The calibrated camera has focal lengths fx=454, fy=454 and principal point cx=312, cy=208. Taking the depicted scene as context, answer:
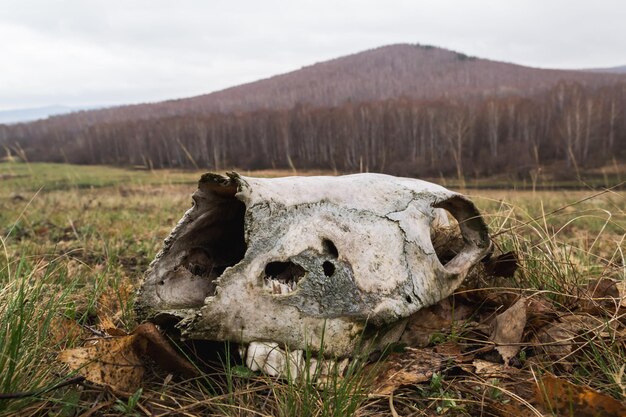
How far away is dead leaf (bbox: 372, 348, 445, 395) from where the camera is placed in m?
2.07

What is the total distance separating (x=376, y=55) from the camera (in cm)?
18312

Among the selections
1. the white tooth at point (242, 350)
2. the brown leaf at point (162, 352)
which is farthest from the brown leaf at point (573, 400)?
the brown leaf at point (162, 352)

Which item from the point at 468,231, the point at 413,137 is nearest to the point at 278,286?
the point at 468,231

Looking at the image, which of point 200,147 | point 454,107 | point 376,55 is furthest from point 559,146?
point 376,55

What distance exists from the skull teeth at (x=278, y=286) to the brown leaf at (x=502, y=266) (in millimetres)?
1578

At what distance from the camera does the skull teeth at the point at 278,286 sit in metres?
2.22

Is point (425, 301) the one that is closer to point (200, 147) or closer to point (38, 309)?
point (38, 309)

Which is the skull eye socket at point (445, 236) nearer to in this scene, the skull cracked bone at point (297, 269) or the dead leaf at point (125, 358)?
the skull cracked bone at point (297, 269)

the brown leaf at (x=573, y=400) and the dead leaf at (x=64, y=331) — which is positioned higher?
the dead leaf at (x=64, y=331)

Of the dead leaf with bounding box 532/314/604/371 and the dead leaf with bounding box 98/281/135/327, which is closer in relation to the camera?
the dead leaf with bounding box 532/314/604/371

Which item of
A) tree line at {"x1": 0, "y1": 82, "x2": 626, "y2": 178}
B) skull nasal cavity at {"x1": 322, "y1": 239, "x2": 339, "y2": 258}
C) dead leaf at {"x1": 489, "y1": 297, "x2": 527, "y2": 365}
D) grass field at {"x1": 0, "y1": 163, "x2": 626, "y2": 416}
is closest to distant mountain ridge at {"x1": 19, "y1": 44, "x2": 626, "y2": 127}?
tree line at {"x1": 0, "y1": 82, "x2": 626, "y2": 178}

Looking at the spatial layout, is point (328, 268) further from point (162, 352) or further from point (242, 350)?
point (162, 352)

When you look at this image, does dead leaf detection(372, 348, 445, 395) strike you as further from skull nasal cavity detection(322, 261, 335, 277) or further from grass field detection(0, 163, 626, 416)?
skull nasal cavity detection(322, 261, 335, 277)

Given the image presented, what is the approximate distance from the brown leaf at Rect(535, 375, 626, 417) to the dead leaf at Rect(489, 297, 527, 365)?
1.51ft
